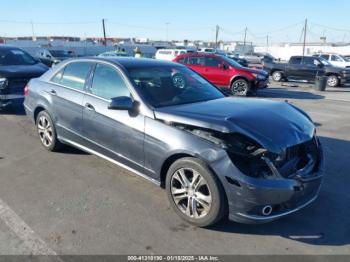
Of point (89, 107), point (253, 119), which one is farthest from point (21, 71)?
point (253, 119)

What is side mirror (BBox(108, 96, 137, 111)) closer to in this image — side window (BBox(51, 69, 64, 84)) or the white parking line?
the white parking line

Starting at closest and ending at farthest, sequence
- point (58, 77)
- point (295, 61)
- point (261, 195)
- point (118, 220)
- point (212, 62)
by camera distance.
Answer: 1. point (261, 195)
2. point (118, 220)
3. point (58, 77)
4. point (212, 62)
5. point (295, 61)

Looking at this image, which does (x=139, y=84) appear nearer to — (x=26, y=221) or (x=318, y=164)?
(x=26, y=221)

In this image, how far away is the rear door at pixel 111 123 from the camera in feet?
13.7

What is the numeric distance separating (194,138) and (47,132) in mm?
3284

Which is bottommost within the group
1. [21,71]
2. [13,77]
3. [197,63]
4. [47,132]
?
[47,132]

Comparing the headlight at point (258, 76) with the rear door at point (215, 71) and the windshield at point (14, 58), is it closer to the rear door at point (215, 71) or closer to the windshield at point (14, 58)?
the rear door at point (215, 71)

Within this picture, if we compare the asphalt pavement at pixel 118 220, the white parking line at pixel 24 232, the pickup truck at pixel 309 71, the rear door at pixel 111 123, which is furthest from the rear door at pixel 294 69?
the white parking line at pixel 24 232

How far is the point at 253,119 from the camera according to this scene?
369 centimetres

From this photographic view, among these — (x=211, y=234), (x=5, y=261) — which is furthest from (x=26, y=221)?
(x=211, y=234)

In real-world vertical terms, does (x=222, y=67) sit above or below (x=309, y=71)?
above

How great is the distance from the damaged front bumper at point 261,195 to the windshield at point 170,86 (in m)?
1.36

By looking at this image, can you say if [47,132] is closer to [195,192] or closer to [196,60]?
[195,192]

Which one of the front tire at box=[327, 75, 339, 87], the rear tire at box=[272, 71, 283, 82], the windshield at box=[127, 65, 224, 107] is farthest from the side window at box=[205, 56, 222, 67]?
the windshield at box=[127, 65, 224, 107]
